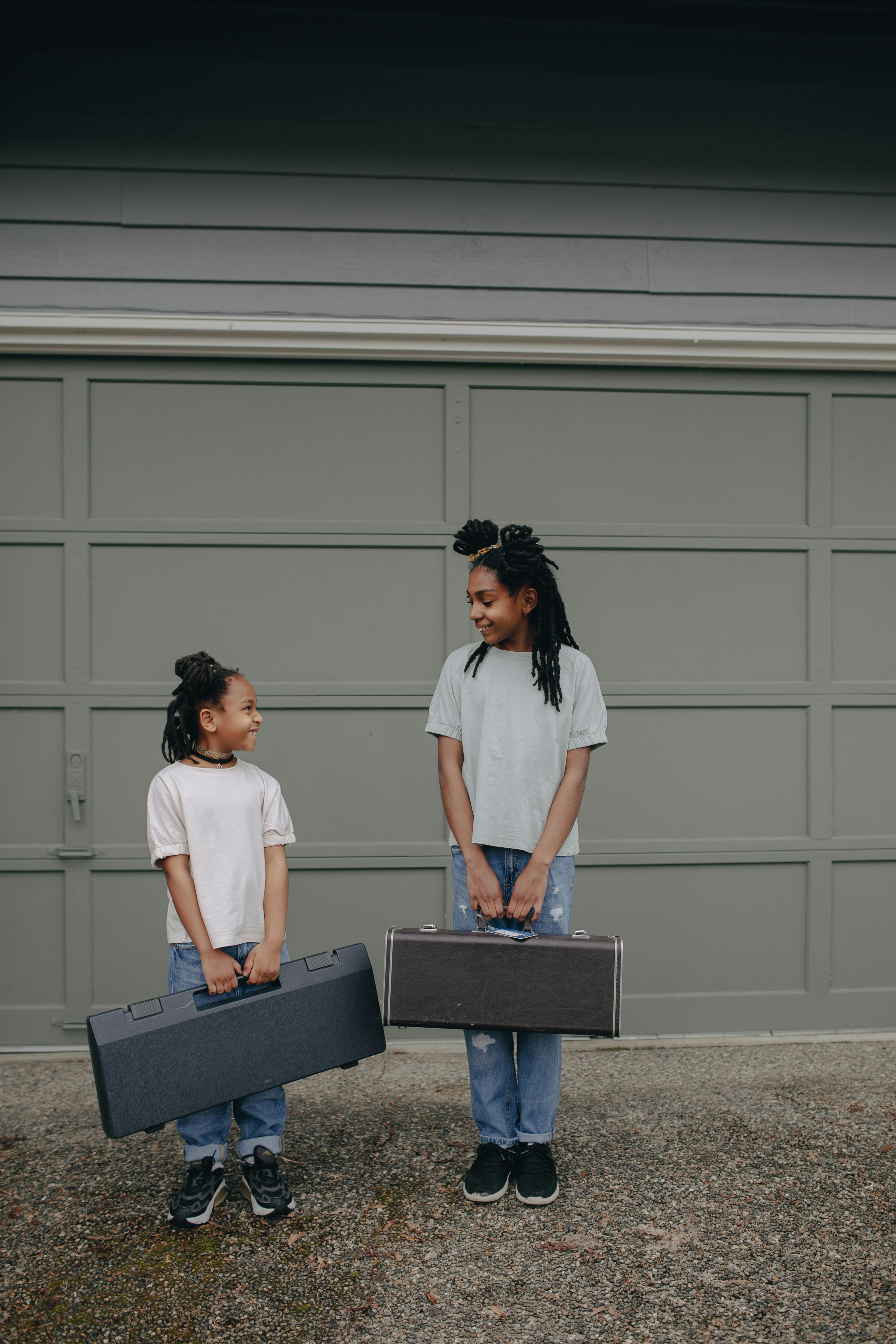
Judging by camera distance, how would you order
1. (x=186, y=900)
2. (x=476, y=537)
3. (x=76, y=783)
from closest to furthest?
(x=186, y=900)
(x=476, y=537)
(x=76, y=783)

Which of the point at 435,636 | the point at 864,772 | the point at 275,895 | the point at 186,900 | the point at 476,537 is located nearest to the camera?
the point at 186,900

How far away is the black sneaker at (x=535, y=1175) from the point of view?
7.19 ft

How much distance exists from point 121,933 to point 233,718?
1419mm

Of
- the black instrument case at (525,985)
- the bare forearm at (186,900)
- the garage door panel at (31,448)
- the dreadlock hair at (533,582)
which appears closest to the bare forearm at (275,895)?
the bare forearm at (186,900)

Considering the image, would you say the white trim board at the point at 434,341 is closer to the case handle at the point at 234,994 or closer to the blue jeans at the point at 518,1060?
the blue jeans at the point at 518,1060

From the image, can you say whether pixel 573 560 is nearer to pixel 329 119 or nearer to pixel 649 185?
pixel 649 185

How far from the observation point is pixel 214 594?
3188mm

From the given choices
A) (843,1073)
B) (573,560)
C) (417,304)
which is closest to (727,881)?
(843,1073)

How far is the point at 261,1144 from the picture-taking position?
7.18 ft

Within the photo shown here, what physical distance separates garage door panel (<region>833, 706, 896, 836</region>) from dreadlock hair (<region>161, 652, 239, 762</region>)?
7.51 ft

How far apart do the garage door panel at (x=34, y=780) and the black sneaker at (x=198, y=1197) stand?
1.37 m

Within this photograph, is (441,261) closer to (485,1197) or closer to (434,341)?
(434,341)

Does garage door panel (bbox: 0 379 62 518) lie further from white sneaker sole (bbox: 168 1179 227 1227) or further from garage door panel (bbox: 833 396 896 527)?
garage door panel (bbox: 833 396 896 527)

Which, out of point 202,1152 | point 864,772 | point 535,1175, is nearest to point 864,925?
point 864,772
